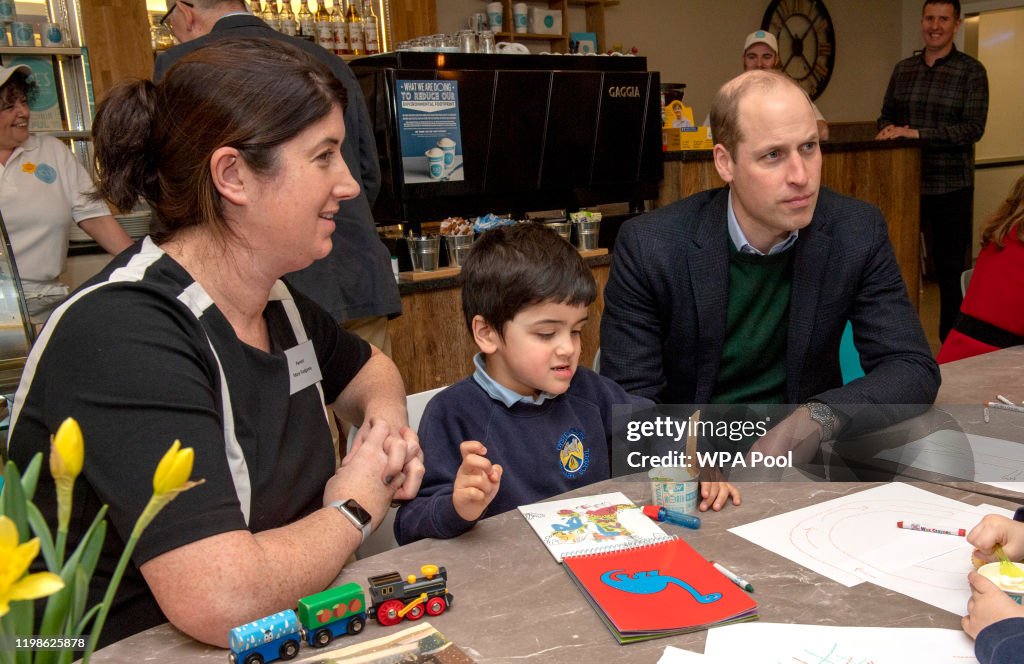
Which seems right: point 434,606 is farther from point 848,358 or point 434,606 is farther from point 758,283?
point 848,358

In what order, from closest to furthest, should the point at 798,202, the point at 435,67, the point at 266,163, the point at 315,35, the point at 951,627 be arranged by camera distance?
1. the point at 951,627
2. the point at 266,163
3. the point at 798,202
4. the point at 435,67
5. the point at 315,35

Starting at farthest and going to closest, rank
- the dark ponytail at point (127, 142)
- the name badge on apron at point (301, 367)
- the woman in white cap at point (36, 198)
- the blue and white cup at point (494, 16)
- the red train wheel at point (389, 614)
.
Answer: the blue and white cup at point (494, 16), the woman in white cap at point (36, 198), the name badge on apron at point (301, 367), the dark ponytail at point (127, 142), the red train wheel at point (389, 614)

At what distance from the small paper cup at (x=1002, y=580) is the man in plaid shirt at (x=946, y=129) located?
501 cm

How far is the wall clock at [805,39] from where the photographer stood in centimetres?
900

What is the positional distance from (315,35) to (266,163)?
484 cm

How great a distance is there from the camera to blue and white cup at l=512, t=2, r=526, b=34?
6.82 m

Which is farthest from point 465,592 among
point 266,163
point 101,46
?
point 101,46

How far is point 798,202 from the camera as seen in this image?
6.63 feet

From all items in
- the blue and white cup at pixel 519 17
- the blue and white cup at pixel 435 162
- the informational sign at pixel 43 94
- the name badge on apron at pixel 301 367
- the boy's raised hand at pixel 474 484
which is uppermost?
the blue and white cup at pixel 519 17

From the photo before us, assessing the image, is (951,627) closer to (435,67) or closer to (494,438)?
(494,438)

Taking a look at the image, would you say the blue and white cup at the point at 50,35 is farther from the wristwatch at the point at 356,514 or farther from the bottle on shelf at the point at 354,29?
the wristwatch at the point at 356,514

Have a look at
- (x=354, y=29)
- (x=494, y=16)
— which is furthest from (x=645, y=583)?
(x=494, y=16)

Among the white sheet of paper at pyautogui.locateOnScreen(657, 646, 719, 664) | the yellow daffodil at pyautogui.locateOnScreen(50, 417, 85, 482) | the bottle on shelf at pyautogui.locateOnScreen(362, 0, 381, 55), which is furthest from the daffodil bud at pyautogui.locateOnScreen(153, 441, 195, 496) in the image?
the bottle on shelf at pyautogui.locateOnScreen(362, 0, 381, 55)

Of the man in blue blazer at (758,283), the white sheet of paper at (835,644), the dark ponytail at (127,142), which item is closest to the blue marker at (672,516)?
the white sheet of paper at (835,644)
